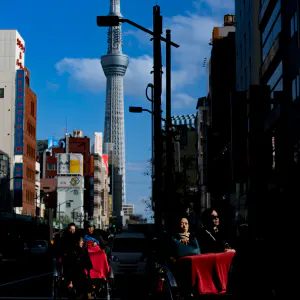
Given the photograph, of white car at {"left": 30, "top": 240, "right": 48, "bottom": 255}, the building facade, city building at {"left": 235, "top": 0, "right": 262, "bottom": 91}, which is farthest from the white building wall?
city building at {"left": 235, "top": 0, "right": 262, "bottom": 91}

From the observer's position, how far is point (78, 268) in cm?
1616

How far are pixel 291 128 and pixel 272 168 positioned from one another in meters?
6.38

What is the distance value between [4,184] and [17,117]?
12.4m

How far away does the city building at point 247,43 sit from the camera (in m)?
58.2

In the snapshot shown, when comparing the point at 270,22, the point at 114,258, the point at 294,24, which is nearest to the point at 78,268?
the point at 114,258

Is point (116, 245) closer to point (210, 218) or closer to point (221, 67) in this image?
point (210, 218)

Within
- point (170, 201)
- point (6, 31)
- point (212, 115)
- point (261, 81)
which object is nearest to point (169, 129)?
point (170, 201)

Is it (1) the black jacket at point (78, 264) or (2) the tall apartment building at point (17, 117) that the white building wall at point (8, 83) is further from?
(1) the black jacket at point (78, 264)

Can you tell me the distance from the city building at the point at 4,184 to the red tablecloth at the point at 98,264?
9968 centimetres

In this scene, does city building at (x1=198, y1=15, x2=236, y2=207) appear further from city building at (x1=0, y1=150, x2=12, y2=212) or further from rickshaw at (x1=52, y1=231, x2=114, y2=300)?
rickshaw at (x1=52, y1=231, x2=114, y2=300)

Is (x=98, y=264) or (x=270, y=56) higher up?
(x=270, y=56)

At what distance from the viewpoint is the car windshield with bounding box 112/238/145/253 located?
33.5 m

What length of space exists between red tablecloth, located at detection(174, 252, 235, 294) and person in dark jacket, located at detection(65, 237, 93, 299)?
495 centimetres

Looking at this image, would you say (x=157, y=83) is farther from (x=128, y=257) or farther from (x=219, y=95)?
(x=219, y=95)
